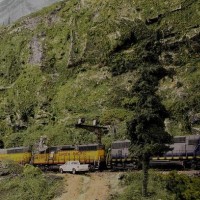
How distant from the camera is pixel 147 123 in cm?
2991

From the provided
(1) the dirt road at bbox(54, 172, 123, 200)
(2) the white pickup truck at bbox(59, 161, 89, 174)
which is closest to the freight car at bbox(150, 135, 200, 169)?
(1) the dirt road at bbox(54, 172, 123, 200)

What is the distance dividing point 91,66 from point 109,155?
89.6ft

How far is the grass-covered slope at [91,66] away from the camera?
200ft

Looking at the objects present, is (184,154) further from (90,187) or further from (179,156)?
(90,187)

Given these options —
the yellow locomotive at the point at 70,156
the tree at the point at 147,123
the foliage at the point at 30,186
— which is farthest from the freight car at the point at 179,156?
the tree at the point at 147,123

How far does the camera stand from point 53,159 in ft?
170

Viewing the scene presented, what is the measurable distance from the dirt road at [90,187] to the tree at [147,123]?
13.8 ft

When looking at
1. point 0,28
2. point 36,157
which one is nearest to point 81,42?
point 36,157

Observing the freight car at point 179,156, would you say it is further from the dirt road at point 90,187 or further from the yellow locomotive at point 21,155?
the yellow locomotive at point 21,155

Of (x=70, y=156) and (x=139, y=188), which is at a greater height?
(x=70, y=156)

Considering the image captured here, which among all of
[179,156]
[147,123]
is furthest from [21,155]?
[147,123]

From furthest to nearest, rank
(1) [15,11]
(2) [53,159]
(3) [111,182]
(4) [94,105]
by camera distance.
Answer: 1. (1) [15,11]
2. (4) [94,105]
3. (2) [53,159]
4. (3) [111,182]

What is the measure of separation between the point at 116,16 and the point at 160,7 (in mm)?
8582

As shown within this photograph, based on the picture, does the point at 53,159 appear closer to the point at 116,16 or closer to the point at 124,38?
the point at 124,38
